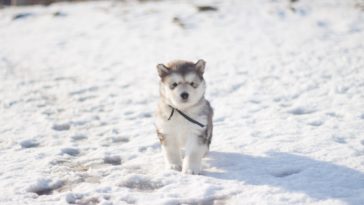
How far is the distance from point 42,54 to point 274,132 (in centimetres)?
789

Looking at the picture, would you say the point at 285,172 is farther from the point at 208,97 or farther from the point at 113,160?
the point at 208,97

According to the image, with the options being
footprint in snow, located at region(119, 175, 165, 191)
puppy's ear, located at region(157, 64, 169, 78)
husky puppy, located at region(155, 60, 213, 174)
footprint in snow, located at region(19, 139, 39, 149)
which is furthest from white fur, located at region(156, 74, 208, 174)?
footprint in snow, located at region(19, 139, 39, 149)

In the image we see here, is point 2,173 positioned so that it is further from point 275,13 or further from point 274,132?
point 275,13

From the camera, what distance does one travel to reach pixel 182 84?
5449mm

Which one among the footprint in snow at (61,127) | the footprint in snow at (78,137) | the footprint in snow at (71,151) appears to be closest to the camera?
the footprint in snow at (71,151)

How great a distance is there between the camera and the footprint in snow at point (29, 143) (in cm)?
679

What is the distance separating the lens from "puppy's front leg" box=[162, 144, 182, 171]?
567cm

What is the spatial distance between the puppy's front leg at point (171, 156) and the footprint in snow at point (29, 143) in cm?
199

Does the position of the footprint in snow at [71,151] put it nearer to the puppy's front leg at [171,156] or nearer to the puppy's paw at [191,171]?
the puppy's front leg at [171,156]

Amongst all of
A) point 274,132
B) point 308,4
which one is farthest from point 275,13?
point 274,132

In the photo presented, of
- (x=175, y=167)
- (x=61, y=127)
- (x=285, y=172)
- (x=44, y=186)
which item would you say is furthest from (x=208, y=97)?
(x=44, y=186)

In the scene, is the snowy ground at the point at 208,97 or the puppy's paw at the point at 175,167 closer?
the snowy ground at the point at 208,97

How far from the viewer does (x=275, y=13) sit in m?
15.4

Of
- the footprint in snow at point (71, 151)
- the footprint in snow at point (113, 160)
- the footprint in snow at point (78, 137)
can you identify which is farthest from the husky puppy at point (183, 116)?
the footprint in snow at point (78, 137)
